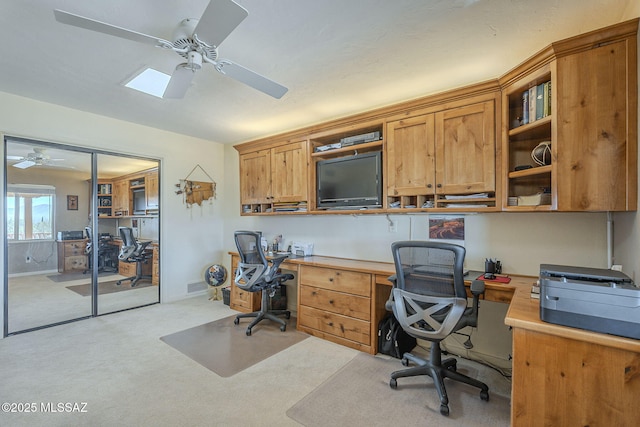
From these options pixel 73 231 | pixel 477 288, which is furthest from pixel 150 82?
pixel 477 288

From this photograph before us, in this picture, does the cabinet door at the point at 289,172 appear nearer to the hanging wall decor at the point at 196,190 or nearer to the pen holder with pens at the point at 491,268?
the hanging wall decor at the point at 196,190

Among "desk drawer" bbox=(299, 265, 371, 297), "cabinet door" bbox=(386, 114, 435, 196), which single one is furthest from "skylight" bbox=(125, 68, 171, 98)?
"desk drawer" bbox=(299, 265, 371, 297)

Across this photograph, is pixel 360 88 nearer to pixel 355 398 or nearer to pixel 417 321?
pixel 417 321

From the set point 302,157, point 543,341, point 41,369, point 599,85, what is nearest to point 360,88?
point 302,157

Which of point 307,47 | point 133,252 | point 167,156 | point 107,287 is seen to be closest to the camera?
point 307,47

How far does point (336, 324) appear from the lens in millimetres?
2982

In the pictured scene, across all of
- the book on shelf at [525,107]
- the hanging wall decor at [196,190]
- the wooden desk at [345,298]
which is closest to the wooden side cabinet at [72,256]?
the hanging wall decor at [196,190]

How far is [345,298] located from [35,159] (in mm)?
3767

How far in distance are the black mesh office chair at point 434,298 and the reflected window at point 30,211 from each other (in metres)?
3.99

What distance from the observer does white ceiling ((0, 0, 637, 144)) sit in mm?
1741

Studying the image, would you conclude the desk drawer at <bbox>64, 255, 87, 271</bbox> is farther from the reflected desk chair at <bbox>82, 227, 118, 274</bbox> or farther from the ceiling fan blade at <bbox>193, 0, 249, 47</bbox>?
the ceiling fan blade at <bbox>193, 0, 249, 47</bbox>

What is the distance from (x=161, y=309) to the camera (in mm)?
4023

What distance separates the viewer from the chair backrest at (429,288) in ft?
6.54

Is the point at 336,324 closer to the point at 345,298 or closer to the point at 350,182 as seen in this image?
the point at 345,298
